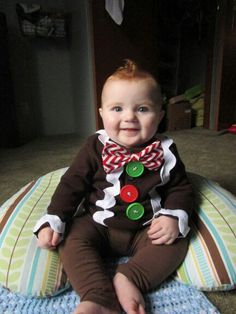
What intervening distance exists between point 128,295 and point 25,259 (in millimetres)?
232

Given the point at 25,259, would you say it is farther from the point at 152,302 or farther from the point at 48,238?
the point at 152,302

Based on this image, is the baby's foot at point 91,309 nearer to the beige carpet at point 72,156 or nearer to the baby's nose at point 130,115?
the baby's nose at point 130,115

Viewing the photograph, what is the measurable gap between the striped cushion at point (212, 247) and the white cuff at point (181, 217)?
0.17 ft

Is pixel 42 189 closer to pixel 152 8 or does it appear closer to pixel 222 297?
pixel 222 297

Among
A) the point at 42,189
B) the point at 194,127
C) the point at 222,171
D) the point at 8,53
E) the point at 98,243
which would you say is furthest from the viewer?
the point at 194,127

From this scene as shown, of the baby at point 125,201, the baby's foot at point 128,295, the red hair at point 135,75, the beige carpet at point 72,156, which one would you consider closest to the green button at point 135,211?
the baby at point 125,201

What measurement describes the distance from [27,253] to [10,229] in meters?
0.09

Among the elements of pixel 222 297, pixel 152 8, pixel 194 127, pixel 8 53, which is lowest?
pixel 194 127

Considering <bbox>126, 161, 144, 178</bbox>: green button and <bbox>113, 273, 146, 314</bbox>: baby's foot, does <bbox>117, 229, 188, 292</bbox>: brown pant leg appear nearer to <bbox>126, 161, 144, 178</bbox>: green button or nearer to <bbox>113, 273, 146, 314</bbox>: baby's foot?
<bbox>113, 273, 146, 314</bbox>: baby's foot

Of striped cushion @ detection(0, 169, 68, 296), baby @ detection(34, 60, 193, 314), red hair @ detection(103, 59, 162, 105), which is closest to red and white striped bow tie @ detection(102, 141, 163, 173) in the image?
baby @ detection(34, 60, 193, 314)

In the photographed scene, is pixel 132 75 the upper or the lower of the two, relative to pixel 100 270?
upper

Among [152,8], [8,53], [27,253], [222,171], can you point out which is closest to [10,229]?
[27,253]

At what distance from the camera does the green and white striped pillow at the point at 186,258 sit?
60cm

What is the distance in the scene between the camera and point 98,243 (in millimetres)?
677
